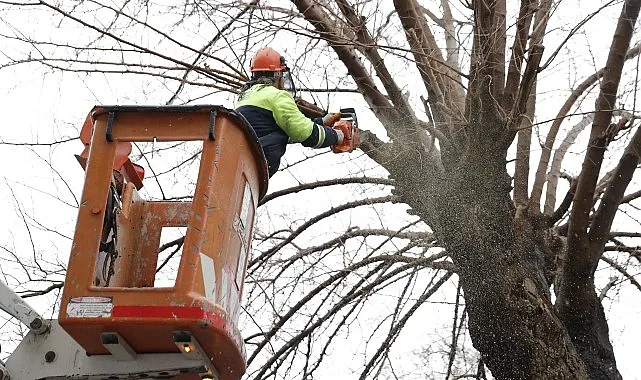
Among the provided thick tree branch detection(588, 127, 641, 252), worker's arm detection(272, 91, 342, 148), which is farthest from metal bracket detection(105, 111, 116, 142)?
thick tree branch detection(588, 127, 641, 252)

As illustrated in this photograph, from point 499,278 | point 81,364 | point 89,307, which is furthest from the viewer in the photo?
point 499,278

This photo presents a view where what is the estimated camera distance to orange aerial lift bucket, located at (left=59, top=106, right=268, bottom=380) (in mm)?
3418

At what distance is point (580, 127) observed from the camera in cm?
725

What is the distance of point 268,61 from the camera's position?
5.32 metres

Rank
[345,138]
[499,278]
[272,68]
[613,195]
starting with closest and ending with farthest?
[613,195] → [272,68] → [499,278] → [345,138]

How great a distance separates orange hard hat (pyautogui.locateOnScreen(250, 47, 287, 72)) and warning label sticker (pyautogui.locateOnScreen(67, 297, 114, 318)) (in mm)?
2275

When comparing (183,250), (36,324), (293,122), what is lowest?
(36,324)

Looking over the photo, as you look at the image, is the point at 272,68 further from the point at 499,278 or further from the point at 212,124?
the point at 499,278

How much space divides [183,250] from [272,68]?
2079 mm

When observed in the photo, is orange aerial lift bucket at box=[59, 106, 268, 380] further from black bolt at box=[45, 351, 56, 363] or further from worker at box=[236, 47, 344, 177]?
worker at box=[236, 47, 344, 177]

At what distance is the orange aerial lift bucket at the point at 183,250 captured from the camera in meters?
3.42

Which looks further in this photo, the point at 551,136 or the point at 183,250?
the point at 551,136

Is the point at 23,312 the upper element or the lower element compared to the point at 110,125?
lower

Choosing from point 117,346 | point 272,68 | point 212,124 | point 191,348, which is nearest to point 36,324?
point 117,346
